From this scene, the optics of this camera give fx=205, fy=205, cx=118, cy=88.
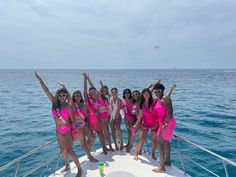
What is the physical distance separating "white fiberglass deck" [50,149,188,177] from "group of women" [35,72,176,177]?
0.53 ft

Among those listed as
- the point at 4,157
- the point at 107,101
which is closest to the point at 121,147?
the point at 107,101

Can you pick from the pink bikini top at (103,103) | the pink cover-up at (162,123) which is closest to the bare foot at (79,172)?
the pink bikini top at (103,103)

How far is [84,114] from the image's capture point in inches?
209

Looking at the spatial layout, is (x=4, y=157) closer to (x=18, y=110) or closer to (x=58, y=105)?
(x=58, y=105)

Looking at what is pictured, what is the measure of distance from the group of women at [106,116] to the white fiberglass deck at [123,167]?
16 centimetres

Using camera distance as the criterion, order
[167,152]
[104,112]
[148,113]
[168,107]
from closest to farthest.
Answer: [168,107]
[167,152]
[148,113]
[104,112]

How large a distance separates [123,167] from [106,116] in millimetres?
1549

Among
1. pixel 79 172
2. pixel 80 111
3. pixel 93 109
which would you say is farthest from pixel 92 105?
pixel 79 172

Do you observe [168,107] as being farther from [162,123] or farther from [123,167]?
[123,167]

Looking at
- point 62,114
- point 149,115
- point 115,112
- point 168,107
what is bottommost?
point 115,112

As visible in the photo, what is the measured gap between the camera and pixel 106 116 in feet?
19.7

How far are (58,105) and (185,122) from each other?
12.1 meters

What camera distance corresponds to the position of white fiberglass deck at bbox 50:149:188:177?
4.71 m

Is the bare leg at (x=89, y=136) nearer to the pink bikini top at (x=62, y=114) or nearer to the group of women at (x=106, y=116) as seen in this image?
the group of women at (x=106, y=116)
